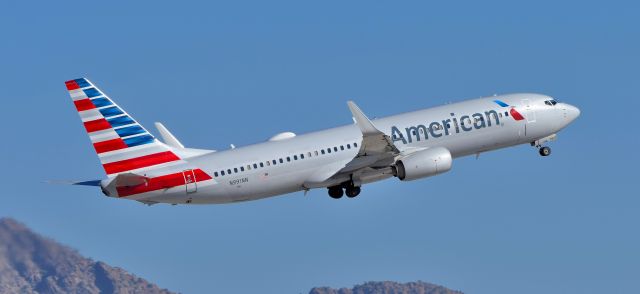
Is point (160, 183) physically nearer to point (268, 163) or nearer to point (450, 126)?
point (268, 163)

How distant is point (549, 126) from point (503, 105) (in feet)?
16.0

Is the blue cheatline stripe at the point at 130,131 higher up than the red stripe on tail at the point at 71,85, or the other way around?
the red stripe on tail at the point at 71,85

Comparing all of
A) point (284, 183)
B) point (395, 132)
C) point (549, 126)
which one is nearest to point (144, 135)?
point (284, 183)

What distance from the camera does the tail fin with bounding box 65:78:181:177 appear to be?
82375 mm

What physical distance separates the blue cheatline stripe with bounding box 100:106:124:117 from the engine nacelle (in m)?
19.1

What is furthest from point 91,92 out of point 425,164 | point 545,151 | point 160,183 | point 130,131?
point 545,151

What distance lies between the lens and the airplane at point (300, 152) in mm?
82562

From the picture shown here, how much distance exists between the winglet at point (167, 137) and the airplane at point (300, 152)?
0.07 meters

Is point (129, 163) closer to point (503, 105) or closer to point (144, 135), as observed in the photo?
point (144, 135)

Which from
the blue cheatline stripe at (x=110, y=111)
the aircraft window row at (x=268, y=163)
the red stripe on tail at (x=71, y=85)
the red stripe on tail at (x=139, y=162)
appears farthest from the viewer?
the aircraft window row at (x=268, y=163)

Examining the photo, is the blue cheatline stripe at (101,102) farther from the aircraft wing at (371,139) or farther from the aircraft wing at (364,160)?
the aircraft wing at (371,139)

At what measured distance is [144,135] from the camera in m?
84.2

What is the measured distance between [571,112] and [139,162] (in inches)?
1320

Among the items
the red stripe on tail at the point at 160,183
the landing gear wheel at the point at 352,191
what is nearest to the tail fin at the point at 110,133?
the red stripe on tail at the point at 160,183
